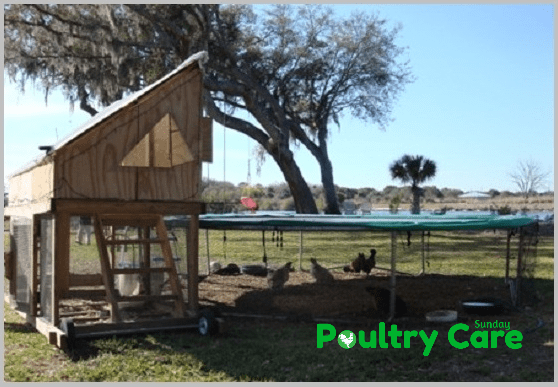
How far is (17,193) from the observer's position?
37.9 feet

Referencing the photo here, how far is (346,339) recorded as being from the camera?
8.52m

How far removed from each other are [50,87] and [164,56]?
5604 mm

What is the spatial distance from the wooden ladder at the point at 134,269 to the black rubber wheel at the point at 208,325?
65 cm

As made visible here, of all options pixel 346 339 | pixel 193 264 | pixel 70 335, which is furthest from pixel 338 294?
pixel 70 335

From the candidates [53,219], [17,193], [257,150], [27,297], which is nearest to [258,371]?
[53,219]

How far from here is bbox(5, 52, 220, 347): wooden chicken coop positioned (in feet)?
29.9

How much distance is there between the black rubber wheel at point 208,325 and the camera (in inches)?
352

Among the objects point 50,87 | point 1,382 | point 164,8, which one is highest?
point 164,8

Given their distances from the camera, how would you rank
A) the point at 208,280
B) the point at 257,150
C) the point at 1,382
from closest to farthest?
the point at 1,382, the point at 208,280, the point at 257,150

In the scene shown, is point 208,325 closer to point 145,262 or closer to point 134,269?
point 134,269

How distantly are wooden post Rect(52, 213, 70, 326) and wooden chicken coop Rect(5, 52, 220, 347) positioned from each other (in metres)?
0.01

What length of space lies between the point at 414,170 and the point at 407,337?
91.5 ft

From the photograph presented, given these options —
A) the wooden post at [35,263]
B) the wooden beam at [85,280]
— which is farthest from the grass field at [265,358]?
the wooden beam at [85,280]

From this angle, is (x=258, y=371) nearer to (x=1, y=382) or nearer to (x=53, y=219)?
(x=1, y=382)
